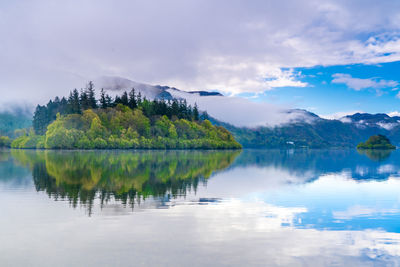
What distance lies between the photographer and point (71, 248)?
564 inches

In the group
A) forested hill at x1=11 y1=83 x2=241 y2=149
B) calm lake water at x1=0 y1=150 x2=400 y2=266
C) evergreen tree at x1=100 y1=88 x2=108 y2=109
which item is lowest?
calm lake water at x1=0 y1=150 x2=400 y2=266

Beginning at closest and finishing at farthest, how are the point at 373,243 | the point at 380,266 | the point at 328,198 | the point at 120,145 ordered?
1. the point at 380,266
2. the point at 373,243
3. the point at 328,198
4. the point at 120,145

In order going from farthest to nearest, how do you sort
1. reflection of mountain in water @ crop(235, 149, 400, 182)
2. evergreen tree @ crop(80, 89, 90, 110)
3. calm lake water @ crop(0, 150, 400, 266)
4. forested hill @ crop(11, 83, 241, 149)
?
evergreen tree @ crop(80, 89, 90, 110), forested hill @ crop(11, 83, 241, 149), reflection of mountain in water @ crop(235, 149, 400, 182), calm lake water @ crop(0, 150, 400, 266)

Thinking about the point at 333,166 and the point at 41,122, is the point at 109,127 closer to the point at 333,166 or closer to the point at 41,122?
the point at 41,122

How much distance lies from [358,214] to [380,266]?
9.59 meters

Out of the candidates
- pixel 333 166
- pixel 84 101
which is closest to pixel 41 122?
pixel 84 101

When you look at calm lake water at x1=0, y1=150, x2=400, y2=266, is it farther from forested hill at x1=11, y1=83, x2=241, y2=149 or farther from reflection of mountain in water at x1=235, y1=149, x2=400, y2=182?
forested hill at x1=11, y1=83, x2=241, y2=149

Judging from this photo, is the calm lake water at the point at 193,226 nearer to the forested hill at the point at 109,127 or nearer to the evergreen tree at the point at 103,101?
the forested hill at the point at 109,127

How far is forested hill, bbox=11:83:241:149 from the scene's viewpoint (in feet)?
490

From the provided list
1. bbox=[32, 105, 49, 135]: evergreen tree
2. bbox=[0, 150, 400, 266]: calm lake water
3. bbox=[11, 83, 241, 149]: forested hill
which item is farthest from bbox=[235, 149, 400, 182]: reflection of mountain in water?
bbox=[32, 105, 49, 135]: evergreen tree

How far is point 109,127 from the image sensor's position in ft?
540

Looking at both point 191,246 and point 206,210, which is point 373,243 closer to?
point 191,246

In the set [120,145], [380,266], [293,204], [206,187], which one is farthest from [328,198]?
[120,145]

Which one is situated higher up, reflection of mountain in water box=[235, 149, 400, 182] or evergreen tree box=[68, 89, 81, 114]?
evergreen tree box=[68, 89, 81, 114]
